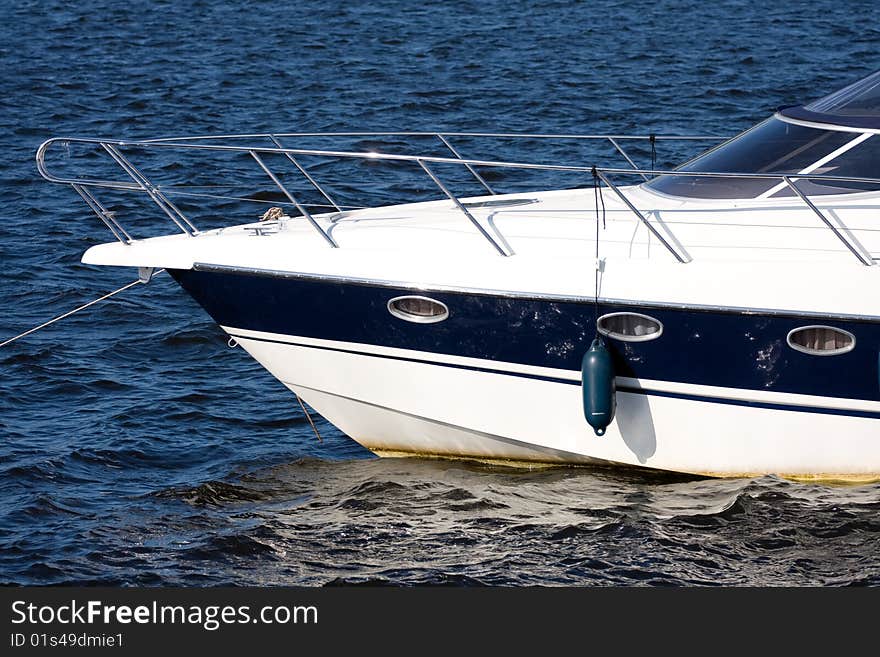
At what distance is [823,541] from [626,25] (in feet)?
57.1

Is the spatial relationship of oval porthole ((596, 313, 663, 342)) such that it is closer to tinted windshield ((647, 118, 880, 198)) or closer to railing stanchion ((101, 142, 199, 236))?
tinted windshield ((647, 118, 880, 198))

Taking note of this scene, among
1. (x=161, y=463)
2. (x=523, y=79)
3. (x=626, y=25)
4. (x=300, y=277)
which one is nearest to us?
(x=300, y=277)

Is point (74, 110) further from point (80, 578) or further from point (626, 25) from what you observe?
point (80, 578)

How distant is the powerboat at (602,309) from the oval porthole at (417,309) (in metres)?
0.01

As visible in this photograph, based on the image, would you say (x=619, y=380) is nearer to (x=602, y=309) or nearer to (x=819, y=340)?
(x=602, y=309)

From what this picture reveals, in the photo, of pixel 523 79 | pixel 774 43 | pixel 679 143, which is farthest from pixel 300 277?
pixel 774 43

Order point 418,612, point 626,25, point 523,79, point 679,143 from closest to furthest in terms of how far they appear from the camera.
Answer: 1. point 418,612
2. point 679,143
3. point 523,79
4. point 626,25

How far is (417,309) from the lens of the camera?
7.95m

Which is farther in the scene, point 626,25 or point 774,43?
point 626,25

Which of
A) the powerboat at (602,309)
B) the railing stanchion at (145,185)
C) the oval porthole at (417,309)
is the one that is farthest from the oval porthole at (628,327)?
the railing stanchion at (145,185)

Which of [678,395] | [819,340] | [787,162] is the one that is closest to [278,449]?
[678,395]

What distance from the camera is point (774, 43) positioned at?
22.1 meters

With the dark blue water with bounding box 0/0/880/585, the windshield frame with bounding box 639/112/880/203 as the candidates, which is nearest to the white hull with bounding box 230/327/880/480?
the dark blue water with bounding box 0/0/880/585

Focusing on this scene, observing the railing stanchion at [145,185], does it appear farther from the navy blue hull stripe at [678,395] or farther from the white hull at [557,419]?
the navy blue hull stripe at [678,395]
